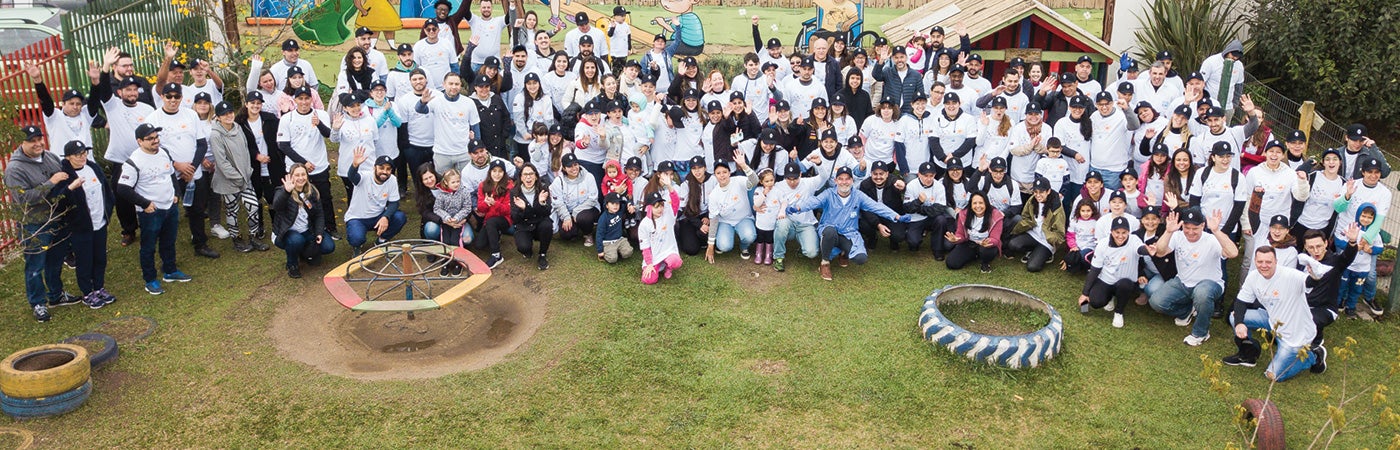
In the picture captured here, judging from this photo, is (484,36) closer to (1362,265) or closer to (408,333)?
(408,333)

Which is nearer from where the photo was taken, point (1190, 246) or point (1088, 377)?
point (1088, 377)

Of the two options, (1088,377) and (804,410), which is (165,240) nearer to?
(804,410)

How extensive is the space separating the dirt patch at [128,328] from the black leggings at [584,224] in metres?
4.00

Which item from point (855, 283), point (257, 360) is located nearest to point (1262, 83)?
point (855, 283)

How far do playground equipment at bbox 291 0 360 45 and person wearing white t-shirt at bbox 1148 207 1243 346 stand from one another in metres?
11.5

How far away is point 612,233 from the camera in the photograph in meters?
10.9

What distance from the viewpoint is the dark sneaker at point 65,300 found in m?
9.55

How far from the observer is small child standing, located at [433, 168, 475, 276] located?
1085cm

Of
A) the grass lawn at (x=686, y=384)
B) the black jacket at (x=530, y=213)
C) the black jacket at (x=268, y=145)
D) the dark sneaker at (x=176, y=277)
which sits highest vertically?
the black jacket at (x=268, y=145)

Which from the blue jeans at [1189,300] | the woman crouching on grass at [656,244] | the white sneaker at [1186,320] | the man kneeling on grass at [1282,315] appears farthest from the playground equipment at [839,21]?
the man kneeling on grass at [1282,315]

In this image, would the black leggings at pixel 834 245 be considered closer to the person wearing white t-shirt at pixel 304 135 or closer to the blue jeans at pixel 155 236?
the person wearing white t-shirt at pixel 304 135

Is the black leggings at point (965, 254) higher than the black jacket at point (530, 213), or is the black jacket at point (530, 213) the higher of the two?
the black jacket at point (530, 213)

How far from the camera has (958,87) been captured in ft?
40.4

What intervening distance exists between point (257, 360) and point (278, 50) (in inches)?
338
